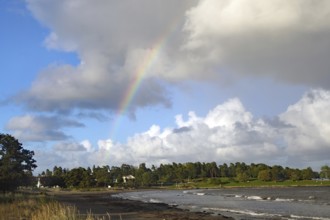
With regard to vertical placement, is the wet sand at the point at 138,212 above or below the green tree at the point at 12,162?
below

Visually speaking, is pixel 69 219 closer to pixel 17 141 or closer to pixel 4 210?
pixel 4 210

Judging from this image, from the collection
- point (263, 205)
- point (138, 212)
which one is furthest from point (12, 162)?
point (263, 205)

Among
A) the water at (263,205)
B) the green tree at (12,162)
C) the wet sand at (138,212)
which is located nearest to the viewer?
the wet sand at (138,212)

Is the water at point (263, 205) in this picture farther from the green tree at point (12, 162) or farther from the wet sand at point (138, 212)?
the green tree at point (12, 162)

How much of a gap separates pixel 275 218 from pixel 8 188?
158 ft

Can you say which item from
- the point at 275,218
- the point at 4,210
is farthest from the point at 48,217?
the point at 275,218

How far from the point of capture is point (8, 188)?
247 ft

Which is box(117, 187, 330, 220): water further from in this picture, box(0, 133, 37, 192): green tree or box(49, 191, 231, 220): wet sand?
box(0, 133, 37, 192): green tree

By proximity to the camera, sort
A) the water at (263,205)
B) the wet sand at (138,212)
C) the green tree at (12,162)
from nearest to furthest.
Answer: the wet sand at (138,212) < the water at (263,205) < the green tree at (12,162)

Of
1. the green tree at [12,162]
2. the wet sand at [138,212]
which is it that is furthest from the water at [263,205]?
the green tree at [12,162]

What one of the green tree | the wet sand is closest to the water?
the wet sand

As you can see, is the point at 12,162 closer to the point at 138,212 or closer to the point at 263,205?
the point at 138,212

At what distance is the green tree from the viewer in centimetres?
7262

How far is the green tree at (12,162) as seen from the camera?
72.6 meters
